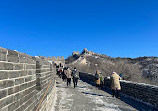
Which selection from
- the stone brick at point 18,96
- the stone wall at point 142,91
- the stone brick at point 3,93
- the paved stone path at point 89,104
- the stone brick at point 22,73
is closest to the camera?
the stone brick at point 3,93

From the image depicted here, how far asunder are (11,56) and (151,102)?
6774mm

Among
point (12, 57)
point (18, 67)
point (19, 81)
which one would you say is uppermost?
point (12, 57)

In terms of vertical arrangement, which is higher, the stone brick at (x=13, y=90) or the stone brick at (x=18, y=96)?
the stone brick at (x=13, y=90)

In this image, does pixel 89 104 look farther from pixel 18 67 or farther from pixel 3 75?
pixel 3 75

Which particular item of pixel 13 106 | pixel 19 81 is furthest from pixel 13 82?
pixel 13 106

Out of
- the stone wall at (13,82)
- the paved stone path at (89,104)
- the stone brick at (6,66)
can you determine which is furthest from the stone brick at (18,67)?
the paved stone path at (89,104)

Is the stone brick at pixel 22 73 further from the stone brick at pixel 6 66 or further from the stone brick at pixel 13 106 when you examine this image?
the stone brick at pixel 13 106

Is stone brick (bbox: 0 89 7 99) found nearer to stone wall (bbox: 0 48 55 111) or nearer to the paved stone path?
stone wall (bbox: 0 48 55 111)

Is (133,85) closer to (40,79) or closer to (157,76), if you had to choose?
(40,79)

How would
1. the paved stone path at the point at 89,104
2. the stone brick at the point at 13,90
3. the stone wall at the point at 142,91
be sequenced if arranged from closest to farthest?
the stone brick at the point at 13,90
the paved stone path at the point at 89,104
the stone wall at the point at 142,91

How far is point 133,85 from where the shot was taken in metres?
8.15

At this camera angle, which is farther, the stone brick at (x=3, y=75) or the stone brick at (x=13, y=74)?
the stone brick at (x=13, y=74)

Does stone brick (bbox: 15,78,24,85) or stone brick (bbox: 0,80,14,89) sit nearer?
stone brick (bbox: 0,80,14,89)

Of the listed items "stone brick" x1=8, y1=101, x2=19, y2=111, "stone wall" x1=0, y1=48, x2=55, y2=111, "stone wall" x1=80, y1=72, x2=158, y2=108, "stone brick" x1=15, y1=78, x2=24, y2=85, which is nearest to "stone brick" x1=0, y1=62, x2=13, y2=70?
"stone wall" x1=0, y1=48, x2=55, y2=111
